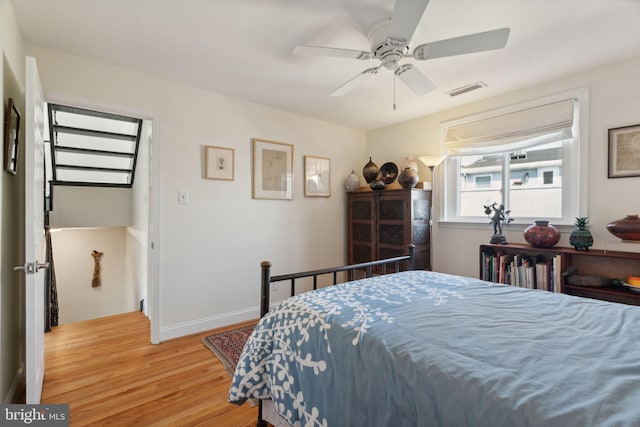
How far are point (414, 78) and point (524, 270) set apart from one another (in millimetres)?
1857

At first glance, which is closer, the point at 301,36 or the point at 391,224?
the point at 301,36

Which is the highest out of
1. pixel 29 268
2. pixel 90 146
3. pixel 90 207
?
pixel 90 146

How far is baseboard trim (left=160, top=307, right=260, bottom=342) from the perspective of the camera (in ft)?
8.73

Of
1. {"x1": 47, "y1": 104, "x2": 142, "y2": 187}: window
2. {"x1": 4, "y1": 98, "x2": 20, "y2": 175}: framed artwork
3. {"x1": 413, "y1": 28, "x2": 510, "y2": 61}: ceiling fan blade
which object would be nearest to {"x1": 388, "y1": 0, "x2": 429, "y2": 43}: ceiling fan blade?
{"x1": 413, "y1": 28, "x2": 510, "y2": 61}: ceiling fan blade

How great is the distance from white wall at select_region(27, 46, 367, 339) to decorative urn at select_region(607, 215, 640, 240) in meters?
2.70

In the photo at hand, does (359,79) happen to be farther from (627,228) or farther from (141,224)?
(141,224)

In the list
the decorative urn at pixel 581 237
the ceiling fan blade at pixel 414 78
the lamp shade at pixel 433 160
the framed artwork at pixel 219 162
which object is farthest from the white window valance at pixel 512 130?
the framed artwork at pixel 219 162

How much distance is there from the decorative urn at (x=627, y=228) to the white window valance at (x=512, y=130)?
2.60 feet

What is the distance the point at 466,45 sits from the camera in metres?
1.56

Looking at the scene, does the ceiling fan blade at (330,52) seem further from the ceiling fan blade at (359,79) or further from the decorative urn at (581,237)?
the decorative urn at (581,237)

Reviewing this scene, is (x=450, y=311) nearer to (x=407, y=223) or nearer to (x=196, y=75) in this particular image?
(x=407, y=223)

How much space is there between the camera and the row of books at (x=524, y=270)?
7.89 feet

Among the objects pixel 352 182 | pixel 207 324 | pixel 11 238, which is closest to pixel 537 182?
pixel 352 182

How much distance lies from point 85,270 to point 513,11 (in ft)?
19.6
